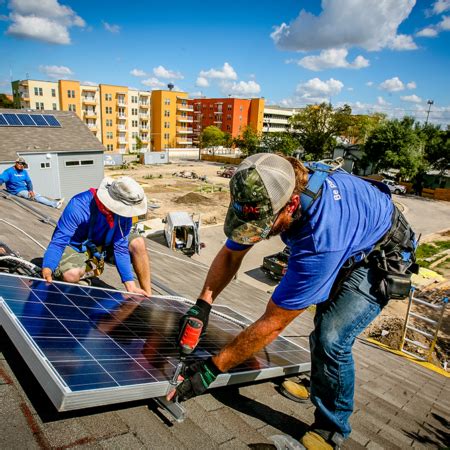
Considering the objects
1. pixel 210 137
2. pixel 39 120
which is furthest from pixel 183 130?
pixel 39 120

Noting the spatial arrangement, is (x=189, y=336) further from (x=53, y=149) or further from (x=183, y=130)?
(x=183, y=130)

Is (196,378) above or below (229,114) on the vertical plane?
below

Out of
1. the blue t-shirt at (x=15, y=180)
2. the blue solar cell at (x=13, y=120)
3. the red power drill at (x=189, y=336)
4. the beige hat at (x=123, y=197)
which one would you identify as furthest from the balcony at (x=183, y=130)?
the red power drill at (x=189, y=336)

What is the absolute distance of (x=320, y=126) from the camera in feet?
210

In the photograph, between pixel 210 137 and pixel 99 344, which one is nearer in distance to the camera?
pixel 99 344

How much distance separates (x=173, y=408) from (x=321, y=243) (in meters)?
1.50

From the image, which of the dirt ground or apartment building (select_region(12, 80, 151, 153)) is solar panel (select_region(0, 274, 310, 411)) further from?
apartment building (select_region(12, 80, 151, 153))

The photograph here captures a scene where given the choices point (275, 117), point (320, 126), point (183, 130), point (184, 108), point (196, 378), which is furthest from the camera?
point (275, 117)

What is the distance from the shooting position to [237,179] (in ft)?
7.48

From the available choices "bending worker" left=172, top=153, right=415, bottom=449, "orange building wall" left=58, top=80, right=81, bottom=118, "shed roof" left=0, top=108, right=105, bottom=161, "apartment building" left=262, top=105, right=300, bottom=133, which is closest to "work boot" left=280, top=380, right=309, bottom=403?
"bending worker" left=172, top=153, right=415, bottom=449

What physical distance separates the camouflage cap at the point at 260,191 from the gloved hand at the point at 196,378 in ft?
3.26

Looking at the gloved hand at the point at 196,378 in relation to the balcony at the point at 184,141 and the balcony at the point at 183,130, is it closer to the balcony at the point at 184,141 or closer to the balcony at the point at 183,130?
the balcony at the point at 183,130

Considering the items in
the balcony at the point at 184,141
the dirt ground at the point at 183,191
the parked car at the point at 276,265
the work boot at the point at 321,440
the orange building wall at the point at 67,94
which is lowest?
the dirt ground at the point at 183,191

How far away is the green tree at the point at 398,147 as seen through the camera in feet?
139
